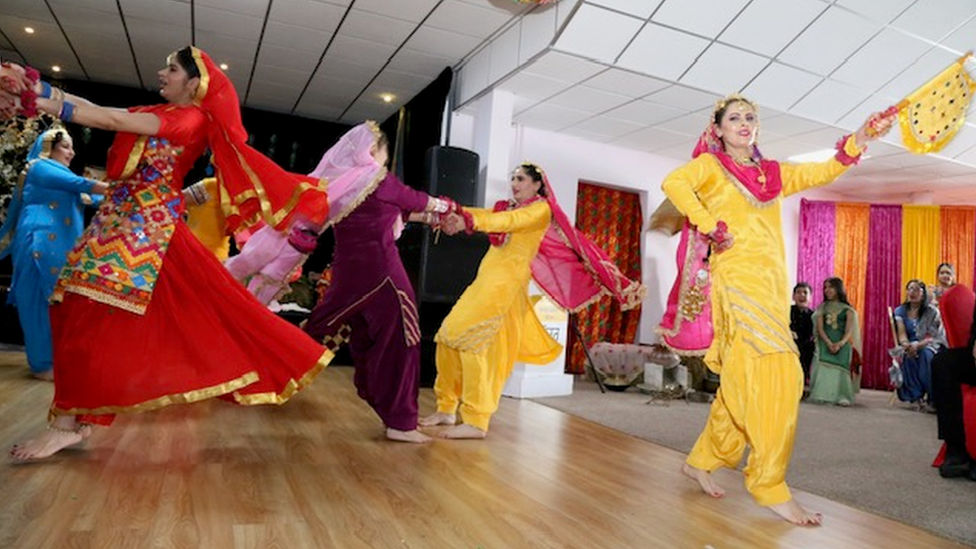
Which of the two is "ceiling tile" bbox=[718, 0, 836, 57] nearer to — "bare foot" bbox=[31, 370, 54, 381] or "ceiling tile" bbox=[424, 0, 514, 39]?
"ceiling tile" bbox=[424, 0, 514, 39]

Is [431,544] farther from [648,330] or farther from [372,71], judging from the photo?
[648,330]

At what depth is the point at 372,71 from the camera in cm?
598

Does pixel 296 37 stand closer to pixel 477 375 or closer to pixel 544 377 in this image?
pixel 544 377

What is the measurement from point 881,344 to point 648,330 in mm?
3462

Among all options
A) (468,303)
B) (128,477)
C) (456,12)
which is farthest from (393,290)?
(456,12)

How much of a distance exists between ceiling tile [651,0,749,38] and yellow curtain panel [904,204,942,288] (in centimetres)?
547

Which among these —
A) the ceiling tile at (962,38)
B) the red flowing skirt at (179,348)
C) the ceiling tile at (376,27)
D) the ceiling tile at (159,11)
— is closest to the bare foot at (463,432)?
the red flowing skirt at (179,348)

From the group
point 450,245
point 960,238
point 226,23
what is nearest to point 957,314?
point 450,245

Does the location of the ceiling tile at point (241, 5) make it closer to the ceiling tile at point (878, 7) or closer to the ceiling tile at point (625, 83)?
the ceiling tile at point (625, 83)

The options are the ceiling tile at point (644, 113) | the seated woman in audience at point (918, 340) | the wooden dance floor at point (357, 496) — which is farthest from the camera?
the seated woman in audience at point (918, 340)

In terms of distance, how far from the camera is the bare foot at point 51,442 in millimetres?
2039

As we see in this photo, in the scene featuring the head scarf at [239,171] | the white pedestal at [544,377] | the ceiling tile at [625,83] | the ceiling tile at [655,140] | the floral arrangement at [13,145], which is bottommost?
the white pedestal at [544,377]

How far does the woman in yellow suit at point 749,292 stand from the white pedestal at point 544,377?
2.32 meters

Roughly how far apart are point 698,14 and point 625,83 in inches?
35.4
